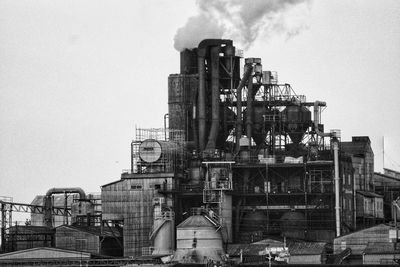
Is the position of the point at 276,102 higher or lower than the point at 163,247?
higher

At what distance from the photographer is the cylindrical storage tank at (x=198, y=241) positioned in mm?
124938

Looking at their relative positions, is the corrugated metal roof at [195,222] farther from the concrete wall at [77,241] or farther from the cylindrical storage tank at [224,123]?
the cylindrical storage tank at [224,123]

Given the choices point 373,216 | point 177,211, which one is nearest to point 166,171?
point 177,211

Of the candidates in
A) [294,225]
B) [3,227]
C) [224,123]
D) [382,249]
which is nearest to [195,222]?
[294,225]

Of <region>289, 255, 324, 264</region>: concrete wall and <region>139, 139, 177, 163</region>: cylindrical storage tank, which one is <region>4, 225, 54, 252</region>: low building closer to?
<region>139, 139, 177, 163</region>: cylindrical storage tank

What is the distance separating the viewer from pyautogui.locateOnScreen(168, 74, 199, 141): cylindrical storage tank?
472 ft

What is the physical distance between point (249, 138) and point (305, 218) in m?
12.1

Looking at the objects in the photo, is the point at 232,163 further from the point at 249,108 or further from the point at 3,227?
the point at 3,227

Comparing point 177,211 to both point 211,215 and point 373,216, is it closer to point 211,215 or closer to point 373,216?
point 211,215

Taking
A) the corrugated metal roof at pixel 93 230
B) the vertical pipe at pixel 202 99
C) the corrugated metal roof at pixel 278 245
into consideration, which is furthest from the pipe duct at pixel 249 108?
the corrugated metal roof at pixel 93 230

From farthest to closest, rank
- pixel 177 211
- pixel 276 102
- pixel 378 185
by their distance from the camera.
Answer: pixel 378 185 < pixel 276 102 < pixel 177 211

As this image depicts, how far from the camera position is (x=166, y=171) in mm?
135375

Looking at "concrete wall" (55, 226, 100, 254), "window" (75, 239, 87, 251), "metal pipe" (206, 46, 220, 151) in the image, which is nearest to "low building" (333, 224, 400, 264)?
"metal pipe" (206, 46, 220, 151)

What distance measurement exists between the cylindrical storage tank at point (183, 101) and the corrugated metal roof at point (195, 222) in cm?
1779
